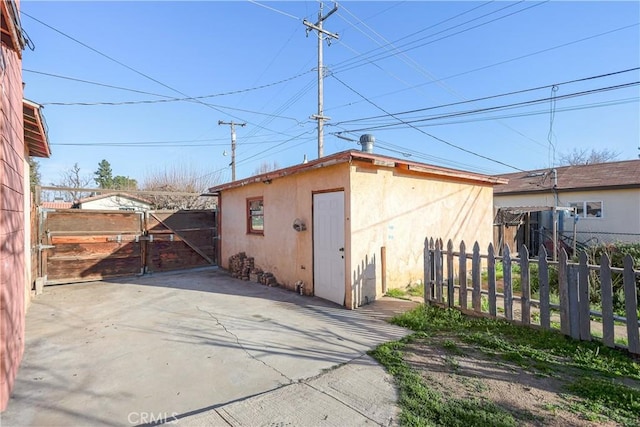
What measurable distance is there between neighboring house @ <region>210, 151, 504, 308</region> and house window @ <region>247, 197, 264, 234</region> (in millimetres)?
30

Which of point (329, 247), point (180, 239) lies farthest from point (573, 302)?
point (180, 239)

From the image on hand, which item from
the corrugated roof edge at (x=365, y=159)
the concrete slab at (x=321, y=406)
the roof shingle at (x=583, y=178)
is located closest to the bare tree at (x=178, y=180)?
the corrugated roof edge at (x=365, y=159)

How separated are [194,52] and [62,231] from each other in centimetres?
650

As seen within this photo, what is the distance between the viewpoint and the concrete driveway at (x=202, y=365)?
8.93 ft

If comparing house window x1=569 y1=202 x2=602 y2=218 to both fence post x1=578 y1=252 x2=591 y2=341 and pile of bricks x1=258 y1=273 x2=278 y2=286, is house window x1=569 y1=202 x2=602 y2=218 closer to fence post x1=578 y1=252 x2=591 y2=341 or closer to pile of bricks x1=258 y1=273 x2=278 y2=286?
fence post x1=578 y1=252 x2=591 y2=341

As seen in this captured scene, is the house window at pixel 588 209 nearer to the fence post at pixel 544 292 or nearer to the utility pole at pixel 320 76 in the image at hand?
the utility pole at pixel 320 76

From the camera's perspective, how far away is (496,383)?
3109 millimetres

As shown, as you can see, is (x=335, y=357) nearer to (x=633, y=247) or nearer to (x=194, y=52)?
(x=633, y=247)

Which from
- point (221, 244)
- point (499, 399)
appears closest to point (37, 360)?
point (499, 399)

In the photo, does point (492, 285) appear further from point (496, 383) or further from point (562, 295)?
point (496, 383)

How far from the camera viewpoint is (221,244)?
444 inches

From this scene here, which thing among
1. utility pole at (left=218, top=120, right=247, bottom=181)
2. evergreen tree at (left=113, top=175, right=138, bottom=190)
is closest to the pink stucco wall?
utility pole at (left=218, top=120, right=247, bottom=181)

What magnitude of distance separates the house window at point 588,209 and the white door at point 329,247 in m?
13.8

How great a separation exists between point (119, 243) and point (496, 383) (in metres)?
10.2
